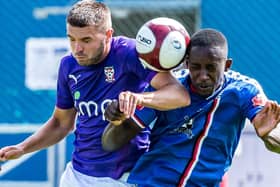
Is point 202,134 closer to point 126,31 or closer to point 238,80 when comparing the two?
point 238,80

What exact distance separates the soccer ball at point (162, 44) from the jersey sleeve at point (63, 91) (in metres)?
0.61

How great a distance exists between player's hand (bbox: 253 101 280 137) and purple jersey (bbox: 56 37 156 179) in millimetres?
605

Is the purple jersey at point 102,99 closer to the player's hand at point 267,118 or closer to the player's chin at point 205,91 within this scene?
the player's chin at point 205,91

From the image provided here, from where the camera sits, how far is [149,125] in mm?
3994

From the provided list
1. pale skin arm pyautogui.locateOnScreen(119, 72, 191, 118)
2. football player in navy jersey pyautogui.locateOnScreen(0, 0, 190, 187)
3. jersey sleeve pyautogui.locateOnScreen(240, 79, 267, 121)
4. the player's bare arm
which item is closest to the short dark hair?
football player in navy jersey pyautogui.locateOnScreen(0, 0, 190, 187)

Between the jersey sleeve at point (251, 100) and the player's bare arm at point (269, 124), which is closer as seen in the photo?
the player's bare arm at point (269, 124)

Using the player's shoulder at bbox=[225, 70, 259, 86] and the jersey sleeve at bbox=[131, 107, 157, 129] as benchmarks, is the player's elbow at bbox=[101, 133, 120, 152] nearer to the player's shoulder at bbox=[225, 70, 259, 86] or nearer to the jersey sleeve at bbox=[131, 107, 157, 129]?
the jersey sleeve at bbox=[131, 107, 157, 129]

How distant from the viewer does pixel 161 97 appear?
3660mm

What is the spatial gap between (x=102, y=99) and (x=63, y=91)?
34cm

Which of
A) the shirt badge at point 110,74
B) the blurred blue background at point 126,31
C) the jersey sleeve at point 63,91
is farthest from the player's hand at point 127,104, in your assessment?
the blurred blue background at point 126,31

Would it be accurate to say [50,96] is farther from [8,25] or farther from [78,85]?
[78,85]

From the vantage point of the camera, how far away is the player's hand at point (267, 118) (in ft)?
12.0

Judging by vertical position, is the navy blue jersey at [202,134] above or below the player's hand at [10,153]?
above

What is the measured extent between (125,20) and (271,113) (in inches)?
213
